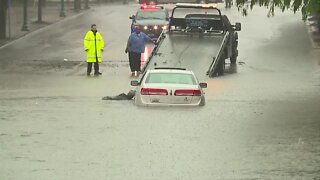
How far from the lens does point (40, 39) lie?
146ft

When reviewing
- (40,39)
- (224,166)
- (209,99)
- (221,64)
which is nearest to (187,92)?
(209,99)

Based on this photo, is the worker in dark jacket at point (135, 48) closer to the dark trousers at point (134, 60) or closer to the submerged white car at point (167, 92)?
the dark trousers at point (134, 60)

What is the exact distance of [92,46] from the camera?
96.3 feet

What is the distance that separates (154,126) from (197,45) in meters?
13.3

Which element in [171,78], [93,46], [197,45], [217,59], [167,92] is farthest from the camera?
[197,45]

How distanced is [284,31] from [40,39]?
14.9 metres

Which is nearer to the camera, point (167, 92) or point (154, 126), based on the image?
point (154, 126)

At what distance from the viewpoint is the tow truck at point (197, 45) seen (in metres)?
28.2

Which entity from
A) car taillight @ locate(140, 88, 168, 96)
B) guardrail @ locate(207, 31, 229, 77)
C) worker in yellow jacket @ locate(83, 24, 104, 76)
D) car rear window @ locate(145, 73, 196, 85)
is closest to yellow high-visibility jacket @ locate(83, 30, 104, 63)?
worker in yellow jacket @ locate(83, 24, 104, 76)

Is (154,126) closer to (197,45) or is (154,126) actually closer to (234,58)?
(197,45)

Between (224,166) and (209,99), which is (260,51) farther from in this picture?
(224,166)

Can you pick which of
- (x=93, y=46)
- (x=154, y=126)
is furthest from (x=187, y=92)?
(x=93, y=46)

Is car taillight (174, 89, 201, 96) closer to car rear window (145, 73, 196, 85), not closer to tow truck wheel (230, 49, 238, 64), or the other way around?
car rear window (145, 73, 196, 85)

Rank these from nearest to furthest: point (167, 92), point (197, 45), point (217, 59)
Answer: point (167, 92) → point (217, 59) → point (197, 45)
